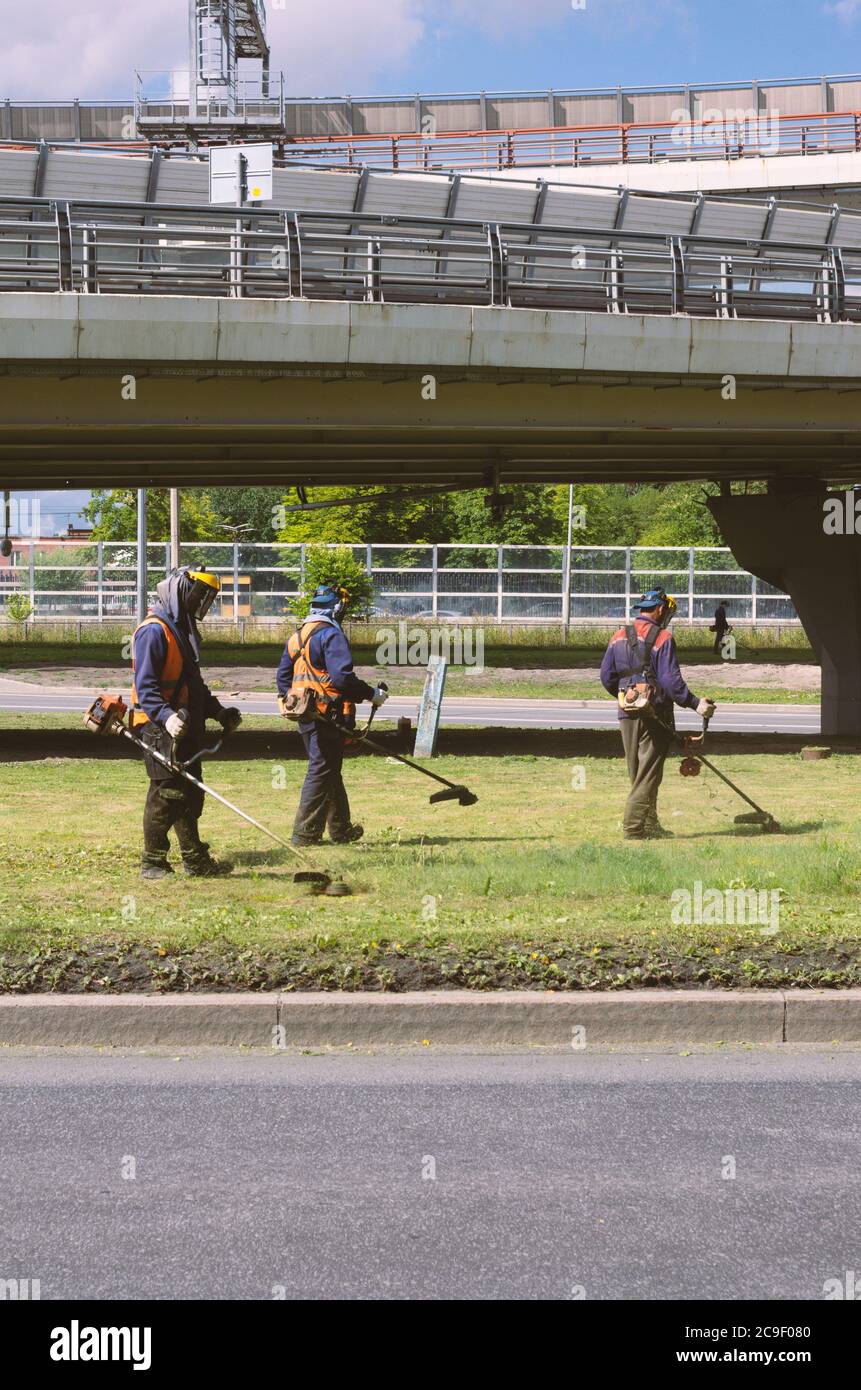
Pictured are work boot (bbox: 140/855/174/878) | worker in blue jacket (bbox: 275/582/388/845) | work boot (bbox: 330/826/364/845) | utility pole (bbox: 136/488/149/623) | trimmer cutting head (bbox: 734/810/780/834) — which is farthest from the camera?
utility pole (bbox: 136/488/149/623)

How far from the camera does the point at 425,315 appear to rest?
16.8 meters

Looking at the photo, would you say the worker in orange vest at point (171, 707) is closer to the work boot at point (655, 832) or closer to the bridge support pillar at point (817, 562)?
the work boot at point (655, 832)

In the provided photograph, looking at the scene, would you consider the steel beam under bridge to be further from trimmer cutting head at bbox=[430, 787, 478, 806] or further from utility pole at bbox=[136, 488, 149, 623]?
utility pole at bbox=[136, 488, 149, 623]

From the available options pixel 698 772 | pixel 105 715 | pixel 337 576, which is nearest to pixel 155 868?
pixel 105 715

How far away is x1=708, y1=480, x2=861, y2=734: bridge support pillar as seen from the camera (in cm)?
2222

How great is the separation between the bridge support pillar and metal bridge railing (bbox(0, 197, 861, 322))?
2896 millimetres

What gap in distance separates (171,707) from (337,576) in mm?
29884

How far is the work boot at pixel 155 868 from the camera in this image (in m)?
9.51

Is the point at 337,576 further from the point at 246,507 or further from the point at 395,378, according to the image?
the point at 246,507

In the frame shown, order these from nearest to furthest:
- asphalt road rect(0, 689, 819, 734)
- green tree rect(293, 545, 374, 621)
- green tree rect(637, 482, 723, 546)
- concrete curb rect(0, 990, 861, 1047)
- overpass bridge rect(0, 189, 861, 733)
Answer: concrete curb rect(0, 990, 861, 1047) → overpass bridge rect(0, 189, 861, 733) → asphalt road rect(0, 689, 819, 734) → green tree rect(293, 545, 374, 621) → green tree rect(637, 482, 723, 546)

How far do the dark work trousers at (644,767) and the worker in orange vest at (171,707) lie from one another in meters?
3.49

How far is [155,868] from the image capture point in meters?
9.55

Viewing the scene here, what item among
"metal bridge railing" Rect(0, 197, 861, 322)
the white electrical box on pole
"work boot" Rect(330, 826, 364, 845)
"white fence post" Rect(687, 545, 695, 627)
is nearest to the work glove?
"work boot" Rect(330, 826, 364, 845)
